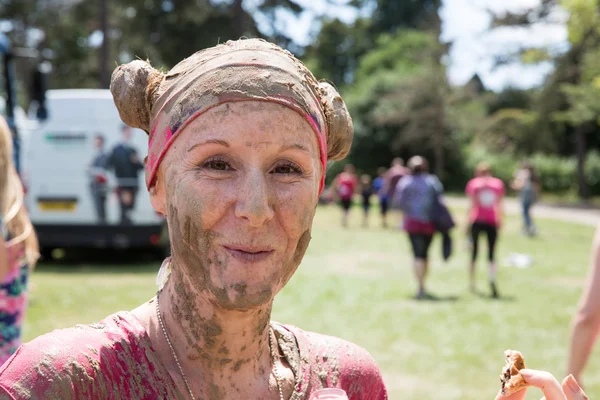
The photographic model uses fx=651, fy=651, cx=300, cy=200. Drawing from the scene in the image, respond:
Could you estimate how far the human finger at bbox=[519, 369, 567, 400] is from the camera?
4.65ft

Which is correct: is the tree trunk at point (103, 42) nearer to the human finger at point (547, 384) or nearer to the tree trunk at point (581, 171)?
the tree trunk at point (581, 171)

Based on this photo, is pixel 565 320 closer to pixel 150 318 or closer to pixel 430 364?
pixel 430 364

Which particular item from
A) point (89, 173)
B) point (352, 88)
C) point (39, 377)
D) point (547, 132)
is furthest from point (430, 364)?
point (352, 88)

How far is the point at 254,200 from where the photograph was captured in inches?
53.2

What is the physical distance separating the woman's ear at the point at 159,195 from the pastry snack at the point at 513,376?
2.83ft

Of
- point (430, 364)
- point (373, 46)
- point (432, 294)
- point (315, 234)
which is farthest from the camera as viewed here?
point (373, 46)

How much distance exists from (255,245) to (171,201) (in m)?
0.22

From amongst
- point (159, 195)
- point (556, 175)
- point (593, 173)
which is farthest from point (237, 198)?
point (556, 175)

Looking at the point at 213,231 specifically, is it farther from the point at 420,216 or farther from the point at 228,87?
the point at 420,216

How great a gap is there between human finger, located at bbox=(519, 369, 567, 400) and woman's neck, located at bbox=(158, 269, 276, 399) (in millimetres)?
616

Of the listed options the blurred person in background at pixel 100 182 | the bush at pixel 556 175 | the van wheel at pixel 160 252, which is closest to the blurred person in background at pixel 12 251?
the blurred person in background at pixel 100 182

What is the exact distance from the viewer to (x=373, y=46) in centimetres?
5653

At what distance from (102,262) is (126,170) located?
2.20m

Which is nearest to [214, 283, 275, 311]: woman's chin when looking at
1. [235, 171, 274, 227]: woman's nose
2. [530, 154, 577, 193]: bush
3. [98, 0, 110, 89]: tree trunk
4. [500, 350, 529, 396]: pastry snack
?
[235, 171, 274, 227]: woman's nose
